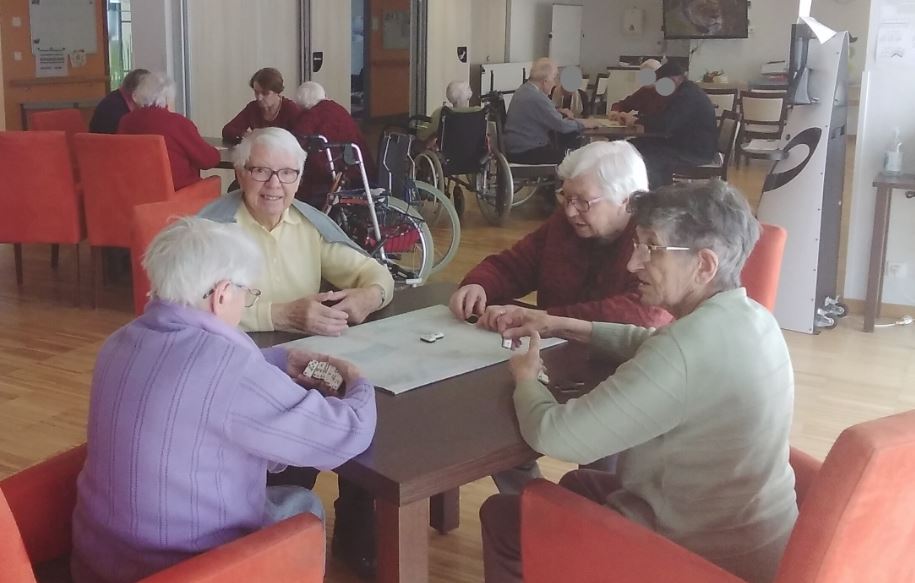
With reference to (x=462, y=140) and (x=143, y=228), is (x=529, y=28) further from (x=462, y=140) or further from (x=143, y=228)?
(x=143, y=228)

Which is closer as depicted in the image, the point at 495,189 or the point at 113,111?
the point at 113,111

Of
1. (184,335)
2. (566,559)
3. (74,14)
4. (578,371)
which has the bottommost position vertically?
(566,559)

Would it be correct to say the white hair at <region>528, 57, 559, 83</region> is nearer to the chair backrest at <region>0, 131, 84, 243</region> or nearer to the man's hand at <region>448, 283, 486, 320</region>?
the chair backrest at <region>0, 131, 84, 243</region>

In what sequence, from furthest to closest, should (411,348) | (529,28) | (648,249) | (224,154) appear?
(529,28) → (224,154) → (411,348) → (648,249)

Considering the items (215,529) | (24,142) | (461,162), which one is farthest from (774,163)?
(215,529)

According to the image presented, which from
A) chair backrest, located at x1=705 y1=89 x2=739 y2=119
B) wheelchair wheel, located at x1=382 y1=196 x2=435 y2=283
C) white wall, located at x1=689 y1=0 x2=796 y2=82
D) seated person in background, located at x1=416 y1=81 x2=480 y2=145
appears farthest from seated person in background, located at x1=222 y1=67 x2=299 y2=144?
white wall, located at x1=689 y1=0 x2=796 y2=82

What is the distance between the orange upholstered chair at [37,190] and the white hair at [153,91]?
474 millimetres

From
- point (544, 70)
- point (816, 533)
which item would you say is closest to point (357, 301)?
point (816, 533)

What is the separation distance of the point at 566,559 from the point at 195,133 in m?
4.19

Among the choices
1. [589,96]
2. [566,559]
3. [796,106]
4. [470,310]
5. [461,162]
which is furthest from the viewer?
[589,96]

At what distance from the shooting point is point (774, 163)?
4.99 meters

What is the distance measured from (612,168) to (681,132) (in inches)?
176

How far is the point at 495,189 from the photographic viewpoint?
7.73 m

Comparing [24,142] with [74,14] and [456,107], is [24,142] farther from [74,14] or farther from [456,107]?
[74,14]
